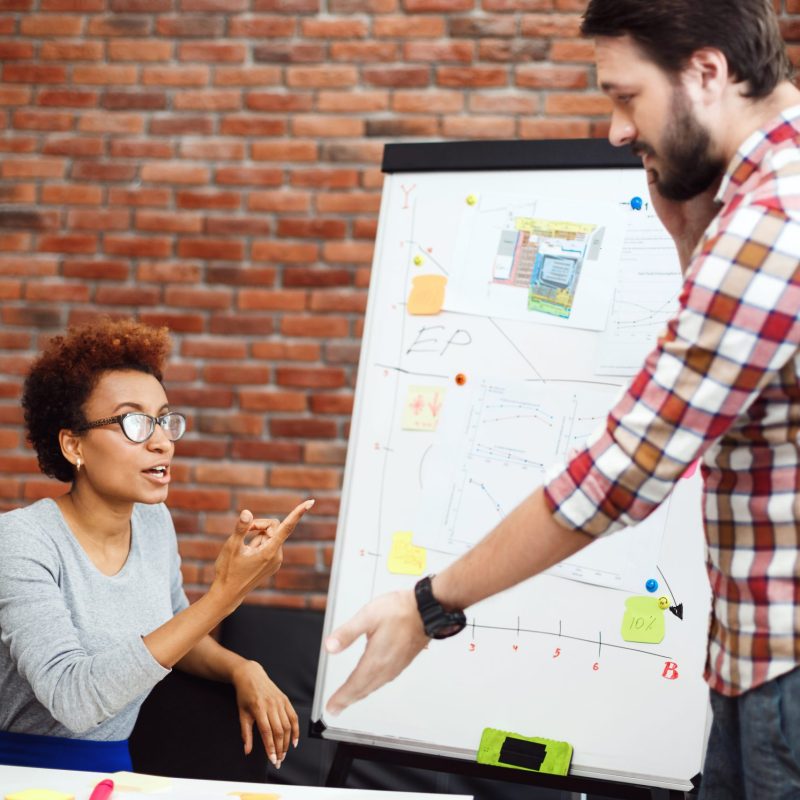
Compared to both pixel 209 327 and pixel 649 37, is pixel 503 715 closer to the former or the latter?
pixel 649 37

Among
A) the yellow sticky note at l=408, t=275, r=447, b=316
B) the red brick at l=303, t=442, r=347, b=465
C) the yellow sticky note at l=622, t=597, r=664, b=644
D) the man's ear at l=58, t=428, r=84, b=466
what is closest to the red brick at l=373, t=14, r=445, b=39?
the yellow sticky note at l=408, t=275, r=447, b=316

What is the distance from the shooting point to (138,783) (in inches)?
47.2

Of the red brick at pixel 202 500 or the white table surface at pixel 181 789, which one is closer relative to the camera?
the white table surface at pixel 181 789

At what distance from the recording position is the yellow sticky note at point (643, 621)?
171 centimetres

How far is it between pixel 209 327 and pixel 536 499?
1.91m

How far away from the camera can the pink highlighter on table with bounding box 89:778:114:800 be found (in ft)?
3.63

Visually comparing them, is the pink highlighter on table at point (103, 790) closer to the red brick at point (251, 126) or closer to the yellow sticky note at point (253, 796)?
the yellow sticky note at point (253, 796)

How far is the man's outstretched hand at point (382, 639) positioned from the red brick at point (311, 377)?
1.68m

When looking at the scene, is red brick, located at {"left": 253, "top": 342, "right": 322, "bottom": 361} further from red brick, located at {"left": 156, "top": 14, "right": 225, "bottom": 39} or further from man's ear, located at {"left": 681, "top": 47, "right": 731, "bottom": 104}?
man's ear, located at {"left": 681, "top": 47, "right": 731, "bottom": 104}

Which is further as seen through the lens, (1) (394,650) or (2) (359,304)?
(2) (359,304)

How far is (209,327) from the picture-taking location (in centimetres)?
270

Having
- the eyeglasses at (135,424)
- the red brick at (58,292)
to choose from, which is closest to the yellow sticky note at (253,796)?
the eyeglasses at (135,424)

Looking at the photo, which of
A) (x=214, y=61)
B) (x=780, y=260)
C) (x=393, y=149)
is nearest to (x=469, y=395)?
(x=393, y=149)

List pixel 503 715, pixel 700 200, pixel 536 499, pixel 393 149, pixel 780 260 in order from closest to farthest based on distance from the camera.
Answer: pixel 780 260
pixel 536 499
pixel 700 200
pixel 503 715
pixel 393 149
